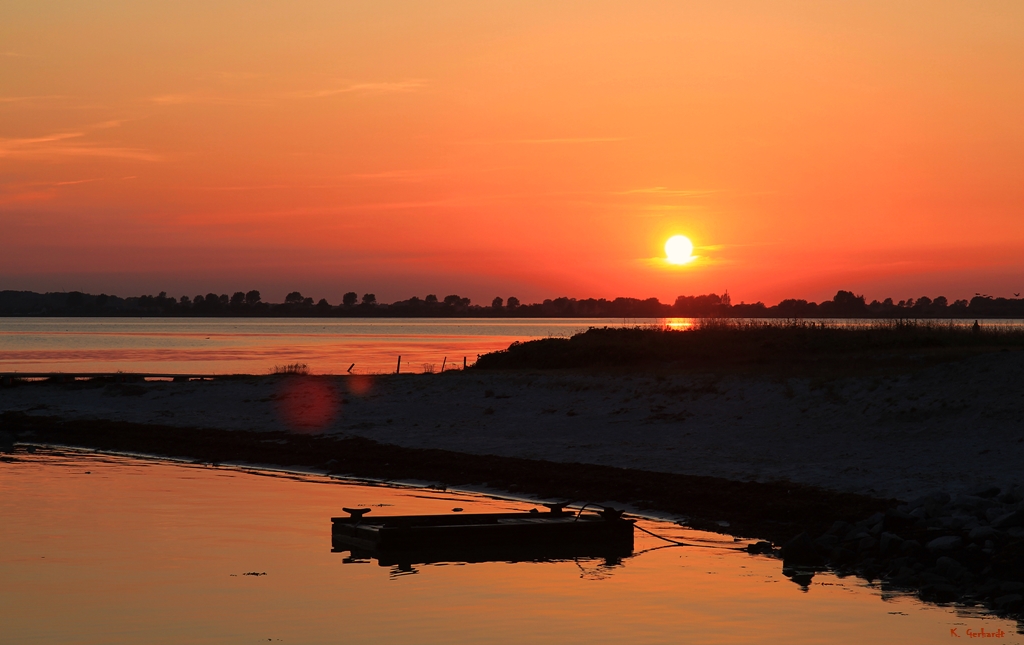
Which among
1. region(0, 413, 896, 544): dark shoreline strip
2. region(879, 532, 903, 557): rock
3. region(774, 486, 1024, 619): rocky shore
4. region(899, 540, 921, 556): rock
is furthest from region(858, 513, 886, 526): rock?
region(0, 413, 896, 544): dark shoreline strip

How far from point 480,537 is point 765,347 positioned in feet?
108

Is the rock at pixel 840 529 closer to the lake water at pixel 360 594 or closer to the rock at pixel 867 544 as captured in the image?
the rock at pixel 867 544

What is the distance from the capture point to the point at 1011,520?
17.7 m

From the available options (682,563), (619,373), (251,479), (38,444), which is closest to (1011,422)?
(682,563)

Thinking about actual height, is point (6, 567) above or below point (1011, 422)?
below

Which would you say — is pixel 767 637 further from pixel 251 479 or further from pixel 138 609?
pixel 251 479

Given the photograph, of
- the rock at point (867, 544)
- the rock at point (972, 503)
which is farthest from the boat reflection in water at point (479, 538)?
the rock at point (972, 503)

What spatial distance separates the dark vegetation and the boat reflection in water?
63.0ft

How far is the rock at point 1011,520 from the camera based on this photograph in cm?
1769

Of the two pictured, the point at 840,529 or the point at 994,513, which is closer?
the point at 994,513

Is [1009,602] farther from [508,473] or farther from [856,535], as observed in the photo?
[508,473]

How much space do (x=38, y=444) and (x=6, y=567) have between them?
2170 cm

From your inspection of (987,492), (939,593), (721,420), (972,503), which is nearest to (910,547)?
(939,593)

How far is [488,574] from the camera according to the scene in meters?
17.8
